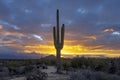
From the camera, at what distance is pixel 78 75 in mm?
19359

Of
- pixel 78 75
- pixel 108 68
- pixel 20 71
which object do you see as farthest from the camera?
pixel 20 71

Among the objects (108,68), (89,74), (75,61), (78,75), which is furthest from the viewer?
(75,61)

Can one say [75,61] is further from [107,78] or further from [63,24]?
[107,78]

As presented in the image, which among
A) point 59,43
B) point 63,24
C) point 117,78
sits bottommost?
point 117,78

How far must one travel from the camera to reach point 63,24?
91.0ft

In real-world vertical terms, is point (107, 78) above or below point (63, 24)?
below

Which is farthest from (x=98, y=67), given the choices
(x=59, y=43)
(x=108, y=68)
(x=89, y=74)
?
(x=89, y=74)

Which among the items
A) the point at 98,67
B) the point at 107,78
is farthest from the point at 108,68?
the point at 107,78

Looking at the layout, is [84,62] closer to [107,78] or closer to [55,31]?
[55,31]

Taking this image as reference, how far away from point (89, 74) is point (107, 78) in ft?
4.11

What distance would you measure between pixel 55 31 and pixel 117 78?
952 centimetres

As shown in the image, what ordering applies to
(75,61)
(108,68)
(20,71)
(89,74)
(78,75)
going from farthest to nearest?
(75,61) < (20,71) < (108,68) < (89,74) < (78,75)

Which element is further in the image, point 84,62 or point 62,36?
point 84,62

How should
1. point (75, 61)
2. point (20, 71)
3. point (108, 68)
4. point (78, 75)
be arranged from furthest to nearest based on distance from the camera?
point (75, 61) → point (20, 71) → point (108, 68) → point (78, 75)
